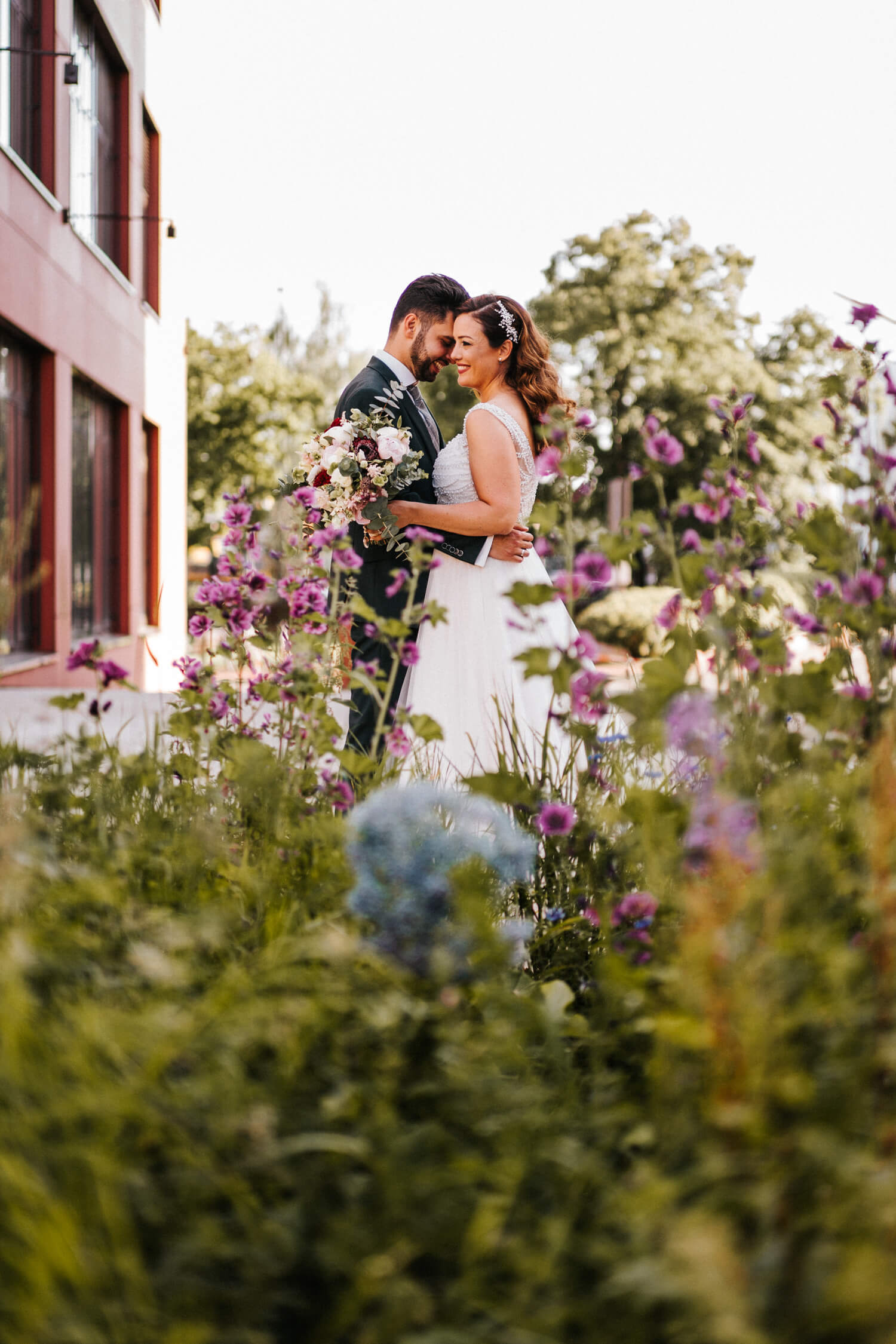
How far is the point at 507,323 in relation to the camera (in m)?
4.39

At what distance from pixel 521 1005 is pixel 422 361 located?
11.3ft

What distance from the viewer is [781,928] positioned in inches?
60.5

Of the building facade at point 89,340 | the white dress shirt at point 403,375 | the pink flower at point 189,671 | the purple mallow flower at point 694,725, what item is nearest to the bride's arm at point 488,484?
the white dress shirt at point 403,375

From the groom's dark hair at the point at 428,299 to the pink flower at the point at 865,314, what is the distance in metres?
2.49

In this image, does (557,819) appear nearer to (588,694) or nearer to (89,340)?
(588,694)

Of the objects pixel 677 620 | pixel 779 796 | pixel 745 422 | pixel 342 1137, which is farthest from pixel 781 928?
pixel 745 422

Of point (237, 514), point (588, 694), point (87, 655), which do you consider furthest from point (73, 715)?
point (588, 694)

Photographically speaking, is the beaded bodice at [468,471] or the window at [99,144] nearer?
the beaded bodice at [468,471]

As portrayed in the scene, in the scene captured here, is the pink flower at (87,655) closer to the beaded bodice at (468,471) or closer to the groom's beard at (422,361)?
the beaded bodice at (468,471)

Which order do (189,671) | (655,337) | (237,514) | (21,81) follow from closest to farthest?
(189,671) → (237,514) → (21,81) → (655,337)

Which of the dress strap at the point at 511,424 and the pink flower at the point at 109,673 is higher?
the dress strap at the point at 511,424

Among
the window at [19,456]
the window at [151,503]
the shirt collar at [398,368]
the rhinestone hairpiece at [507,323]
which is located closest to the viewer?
the rhinestone hairpiece at [507,323]

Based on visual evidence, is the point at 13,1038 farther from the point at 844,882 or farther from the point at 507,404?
the point at 507,404

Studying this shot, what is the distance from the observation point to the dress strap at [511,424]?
430cm
